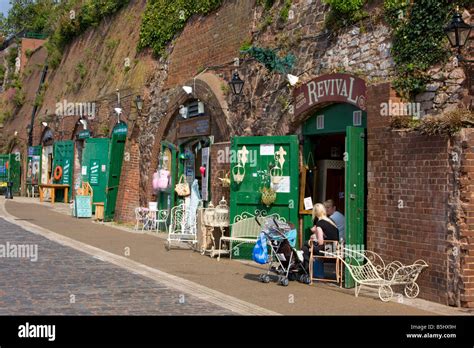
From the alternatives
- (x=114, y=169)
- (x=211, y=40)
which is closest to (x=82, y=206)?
(x=114, y=169)

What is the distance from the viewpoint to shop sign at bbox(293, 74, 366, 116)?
1091 centimetres

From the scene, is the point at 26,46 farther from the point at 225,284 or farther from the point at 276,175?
the point at 225,284

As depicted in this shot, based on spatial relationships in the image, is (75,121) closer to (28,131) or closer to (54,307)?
(28,131)

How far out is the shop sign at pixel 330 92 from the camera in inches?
430

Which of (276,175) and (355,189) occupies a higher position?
(276,175)

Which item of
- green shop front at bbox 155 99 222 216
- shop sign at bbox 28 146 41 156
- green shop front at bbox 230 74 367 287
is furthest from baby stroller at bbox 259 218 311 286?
shop sign at bbox 28 146 41 156

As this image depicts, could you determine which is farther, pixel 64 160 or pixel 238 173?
pixel 64 160

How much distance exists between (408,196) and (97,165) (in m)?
15.3

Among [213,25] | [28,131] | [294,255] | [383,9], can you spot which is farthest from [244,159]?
[28,131]

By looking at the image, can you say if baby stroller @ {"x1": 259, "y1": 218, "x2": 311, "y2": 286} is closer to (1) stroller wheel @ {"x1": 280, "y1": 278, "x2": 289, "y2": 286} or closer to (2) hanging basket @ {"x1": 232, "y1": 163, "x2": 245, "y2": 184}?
(1) stroller wheel @ {"x1": 280, "y1": 278, "x2": 289, "y2": 286}

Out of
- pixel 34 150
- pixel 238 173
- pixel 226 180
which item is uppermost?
pixel 34 150

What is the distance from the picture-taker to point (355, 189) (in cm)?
1025

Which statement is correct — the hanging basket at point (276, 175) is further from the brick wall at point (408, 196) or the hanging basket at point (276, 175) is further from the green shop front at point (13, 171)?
the green shop front at point (13, 171)

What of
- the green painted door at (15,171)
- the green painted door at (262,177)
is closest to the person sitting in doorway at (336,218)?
the green painted door at (262,177)
